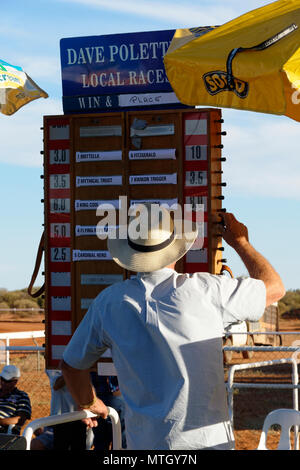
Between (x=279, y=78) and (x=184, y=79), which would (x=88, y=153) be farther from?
(x=279, y=78)

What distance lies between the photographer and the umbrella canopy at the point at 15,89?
24.5 feet

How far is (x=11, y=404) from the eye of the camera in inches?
333

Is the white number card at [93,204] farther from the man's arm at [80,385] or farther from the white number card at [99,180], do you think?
the man's arm at [80,385]

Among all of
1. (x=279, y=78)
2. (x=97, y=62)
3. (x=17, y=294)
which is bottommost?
(x=17, y=294)

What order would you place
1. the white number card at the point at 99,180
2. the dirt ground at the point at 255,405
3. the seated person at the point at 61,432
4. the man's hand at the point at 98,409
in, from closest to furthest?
the man's hand at the point at 98,409, the seated person at the point at 61,432, the white number card at the point at 99,180, the dirt ground at the point at 255,405

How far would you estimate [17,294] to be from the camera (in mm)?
45719

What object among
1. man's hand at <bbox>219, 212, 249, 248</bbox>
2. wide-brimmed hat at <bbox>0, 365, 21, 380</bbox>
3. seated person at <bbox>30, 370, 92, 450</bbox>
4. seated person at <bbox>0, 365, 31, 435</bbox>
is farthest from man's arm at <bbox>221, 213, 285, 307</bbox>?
wide-brimmed hat at <bbox>0, 365, 21, 380</bbox>

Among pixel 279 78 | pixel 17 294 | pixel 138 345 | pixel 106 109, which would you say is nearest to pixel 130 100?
pixel 106 109

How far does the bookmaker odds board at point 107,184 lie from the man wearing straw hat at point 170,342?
3102 millimetres

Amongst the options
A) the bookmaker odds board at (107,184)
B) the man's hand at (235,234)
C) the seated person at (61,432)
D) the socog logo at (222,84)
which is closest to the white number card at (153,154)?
the bookmaker odds board at (107,184)

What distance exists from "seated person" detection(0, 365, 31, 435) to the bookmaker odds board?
56.3 inches

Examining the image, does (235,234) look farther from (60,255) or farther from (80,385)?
(60,255)
